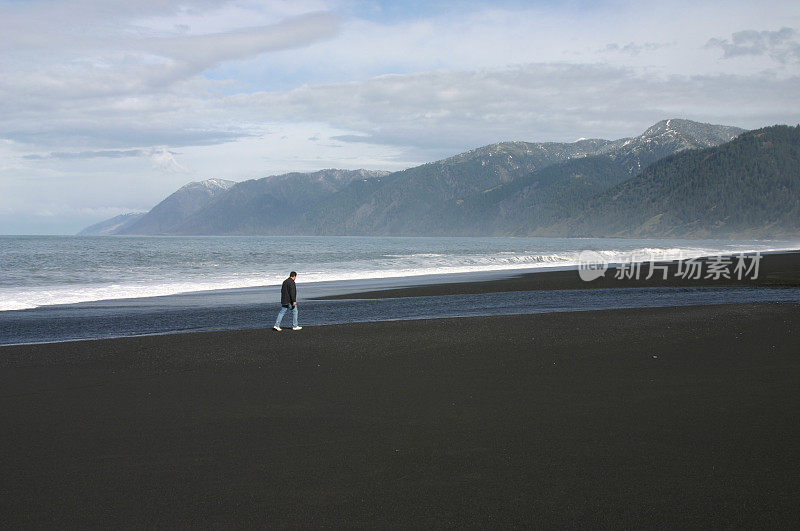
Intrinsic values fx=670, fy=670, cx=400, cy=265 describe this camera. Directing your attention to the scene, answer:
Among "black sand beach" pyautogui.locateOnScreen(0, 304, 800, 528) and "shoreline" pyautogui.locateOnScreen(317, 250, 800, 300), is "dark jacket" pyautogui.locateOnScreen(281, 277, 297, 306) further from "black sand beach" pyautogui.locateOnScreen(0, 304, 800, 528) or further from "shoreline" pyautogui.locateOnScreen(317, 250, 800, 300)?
"shoreline" pyautogui.locateOnScreen(317, 250, 800, 300)

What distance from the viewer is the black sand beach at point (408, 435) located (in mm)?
4242

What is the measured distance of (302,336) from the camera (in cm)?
1247

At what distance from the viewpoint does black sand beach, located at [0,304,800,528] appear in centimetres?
424

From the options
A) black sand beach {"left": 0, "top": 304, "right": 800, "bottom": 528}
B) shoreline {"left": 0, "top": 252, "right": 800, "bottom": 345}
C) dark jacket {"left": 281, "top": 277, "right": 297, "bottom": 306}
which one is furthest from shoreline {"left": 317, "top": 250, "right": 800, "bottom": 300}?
black sand beach {"left": 0, "top": 304, "right": 800, "bottom": 528}

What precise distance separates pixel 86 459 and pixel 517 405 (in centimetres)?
395

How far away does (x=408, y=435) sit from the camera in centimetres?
579

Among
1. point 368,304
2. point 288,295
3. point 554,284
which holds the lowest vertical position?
point 368,304

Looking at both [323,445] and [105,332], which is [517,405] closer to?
[323,445]

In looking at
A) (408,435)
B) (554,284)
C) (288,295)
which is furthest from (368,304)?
(408,435)

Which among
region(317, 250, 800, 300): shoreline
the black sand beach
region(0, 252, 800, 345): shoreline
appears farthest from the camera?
region(317, 250, 800, 300): shoreline

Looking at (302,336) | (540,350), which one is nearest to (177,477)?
(540,350)

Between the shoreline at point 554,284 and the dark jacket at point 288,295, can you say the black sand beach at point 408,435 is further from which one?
the shoreline at point 554,284

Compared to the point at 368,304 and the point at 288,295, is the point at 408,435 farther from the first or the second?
the point at 368,304

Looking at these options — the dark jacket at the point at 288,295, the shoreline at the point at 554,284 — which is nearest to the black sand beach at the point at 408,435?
the dark jacket at the point at 288,295
